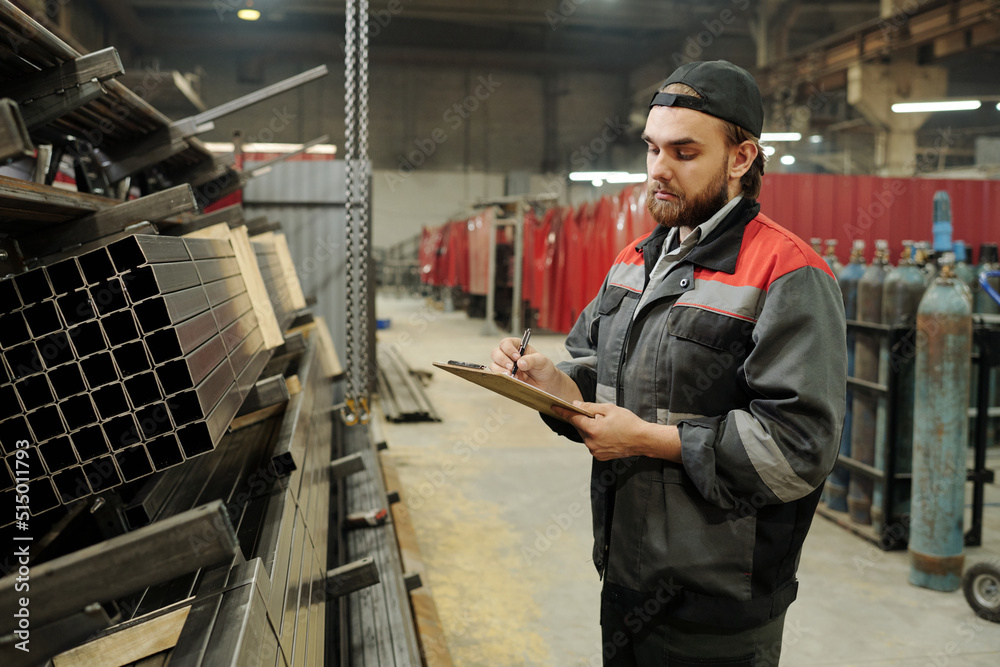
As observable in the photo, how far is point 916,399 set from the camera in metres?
3.40

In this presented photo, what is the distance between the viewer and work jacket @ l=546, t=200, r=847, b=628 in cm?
130

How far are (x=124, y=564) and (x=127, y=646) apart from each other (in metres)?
0.27

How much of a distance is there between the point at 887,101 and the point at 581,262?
672 cm

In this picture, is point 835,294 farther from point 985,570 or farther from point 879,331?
point 879,331

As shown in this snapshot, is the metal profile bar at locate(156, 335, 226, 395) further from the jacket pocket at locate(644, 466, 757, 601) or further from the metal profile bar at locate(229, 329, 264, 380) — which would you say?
the jacket pocket at locate(644, 466, 757, 601)

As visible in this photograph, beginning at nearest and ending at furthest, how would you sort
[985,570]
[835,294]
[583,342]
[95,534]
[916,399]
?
1. [835,294]
2. [95,534]
3. [583,342]
4. [985,570]
5. [916,399]

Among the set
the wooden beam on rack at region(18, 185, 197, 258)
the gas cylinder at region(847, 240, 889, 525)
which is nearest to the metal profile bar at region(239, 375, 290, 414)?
the wooden beam on rack at region(18, 185, 197, 258)

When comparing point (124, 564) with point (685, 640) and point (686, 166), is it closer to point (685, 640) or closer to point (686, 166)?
point (685, 640)

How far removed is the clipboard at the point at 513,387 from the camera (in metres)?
1.37

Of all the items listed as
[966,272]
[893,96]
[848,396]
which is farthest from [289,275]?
[893,96]

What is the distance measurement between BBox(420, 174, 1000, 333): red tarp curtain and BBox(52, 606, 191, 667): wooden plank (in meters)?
4.09

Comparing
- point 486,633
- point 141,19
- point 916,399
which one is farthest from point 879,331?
point 141,19

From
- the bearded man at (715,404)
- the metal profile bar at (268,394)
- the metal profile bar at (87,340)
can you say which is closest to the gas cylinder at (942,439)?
the bearded man at (715,404)

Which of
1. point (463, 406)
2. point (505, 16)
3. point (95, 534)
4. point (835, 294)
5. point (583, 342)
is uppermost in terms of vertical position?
point (505, 16)
